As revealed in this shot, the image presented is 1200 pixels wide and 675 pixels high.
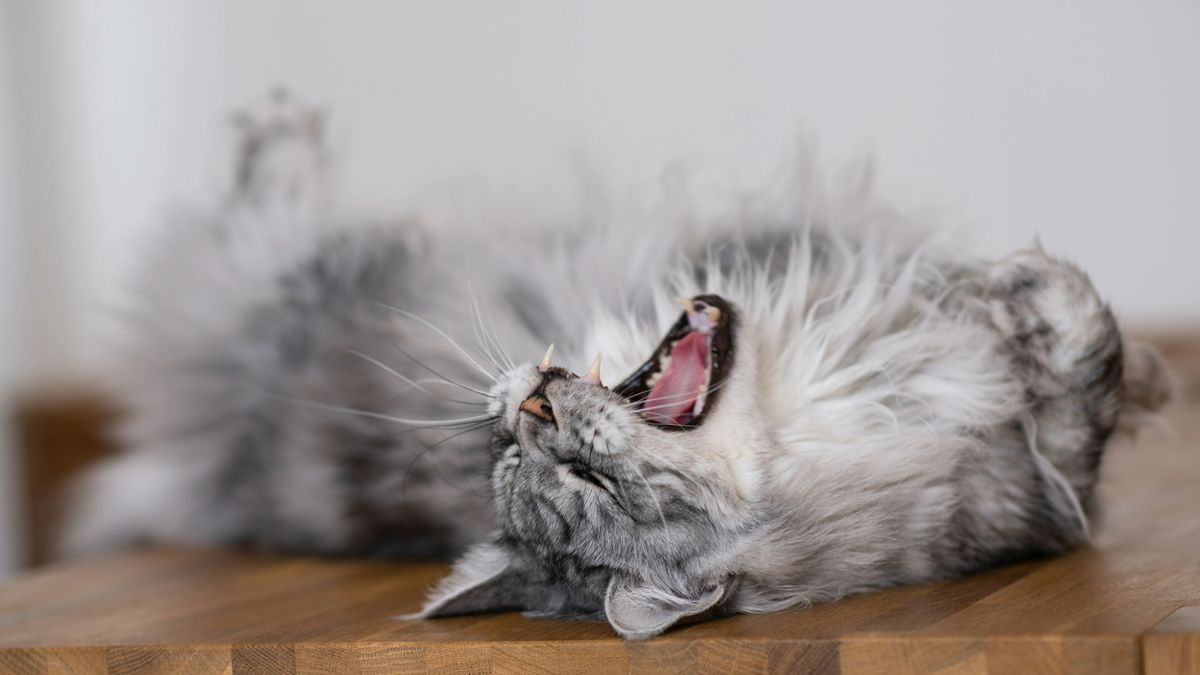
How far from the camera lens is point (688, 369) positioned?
5.04 ft

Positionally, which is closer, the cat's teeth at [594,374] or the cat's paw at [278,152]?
the cat's teeth at [594,374]

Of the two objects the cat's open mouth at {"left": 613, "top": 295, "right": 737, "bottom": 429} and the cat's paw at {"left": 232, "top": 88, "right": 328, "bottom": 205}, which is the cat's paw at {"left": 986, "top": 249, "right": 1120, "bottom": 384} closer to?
the cat's open mouth at {"left": 613, "top": 295, "right": 737, "bottom": 429}

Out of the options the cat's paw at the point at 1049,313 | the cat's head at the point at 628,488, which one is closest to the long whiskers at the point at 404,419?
the cat's head at the point at 628,488

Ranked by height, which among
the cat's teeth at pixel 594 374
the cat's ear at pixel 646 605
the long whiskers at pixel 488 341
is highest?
the long whiskers at pixel 488 341

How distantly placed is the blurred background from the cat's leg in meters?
0.71

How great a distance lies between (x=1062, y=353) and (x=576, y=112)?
190cm

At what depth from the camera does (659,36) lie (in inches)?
124

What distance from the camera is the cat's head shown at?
1.41m

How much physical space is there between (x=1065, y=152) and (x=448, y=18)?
1586mm

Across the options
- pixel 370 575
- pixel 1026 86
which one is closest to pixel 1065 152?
pixel 1026 86

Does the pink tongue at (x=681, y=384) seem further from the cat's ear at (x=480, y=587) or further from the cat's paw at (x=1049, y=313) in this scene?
the cat's paw at (x=1049, y=313)

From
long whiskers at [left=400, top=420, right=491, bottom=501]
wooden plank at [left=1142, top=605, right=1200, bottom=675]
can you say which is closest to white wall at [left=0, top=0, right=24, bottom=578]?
long whiskers at [left=400, top=420, right=491, bottom=501]

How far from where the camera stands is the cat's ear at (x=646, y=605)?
1.32m

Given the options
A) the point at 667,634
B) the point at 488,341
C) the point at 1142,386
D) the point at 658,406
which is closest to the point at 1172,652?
the point at 667,634
